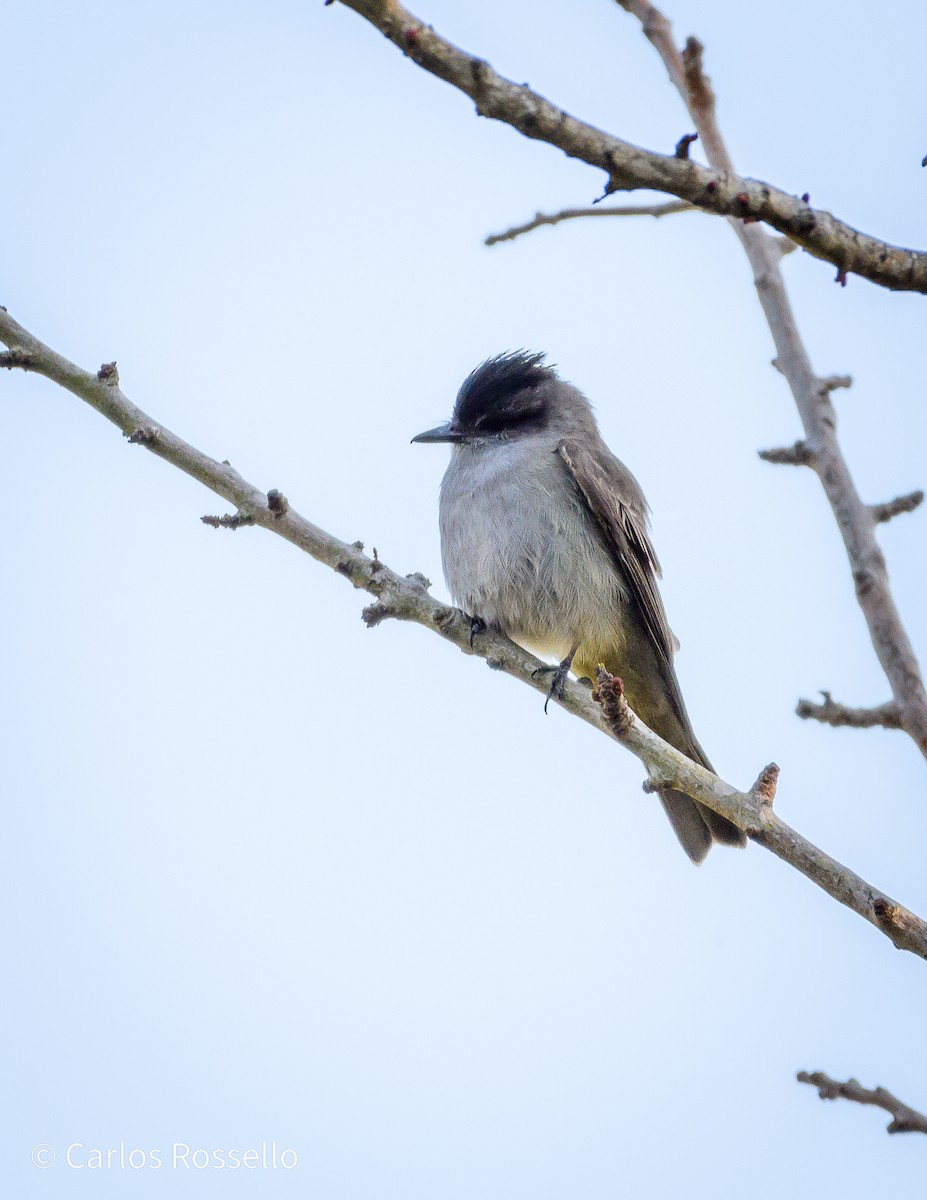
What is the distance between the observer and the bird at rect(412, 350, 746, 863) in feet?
21.3

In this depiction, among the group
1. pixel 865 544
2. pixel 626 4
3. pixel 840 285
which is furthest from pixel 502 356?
pixel 840 285

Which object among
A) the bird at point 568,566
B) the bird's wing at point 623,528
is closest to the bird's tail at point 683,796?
the bird at point 568,566

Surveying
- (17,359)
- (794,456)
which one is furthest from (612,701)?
(17,359)

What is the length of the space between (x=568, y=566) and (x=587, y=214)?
1.92 metres

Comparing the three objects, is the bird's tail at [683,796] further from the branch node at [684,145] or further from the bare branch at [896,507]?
the branch node at [684,145]

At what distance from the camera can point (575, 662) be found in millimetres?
6809

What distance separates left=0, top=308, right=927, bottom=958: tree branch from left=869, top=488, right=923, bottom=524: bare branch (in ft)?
4.18

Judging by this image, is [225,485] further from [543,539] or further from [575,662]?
[575,662]

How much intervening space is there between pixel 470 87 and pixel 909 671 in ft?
8.07

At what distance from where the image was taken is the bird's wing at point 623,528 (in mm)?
6770

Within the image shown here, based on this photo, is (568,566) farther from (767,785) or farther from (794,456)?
(767,785)

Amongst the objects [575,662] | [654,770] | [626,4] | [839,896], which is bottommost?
[839,896]

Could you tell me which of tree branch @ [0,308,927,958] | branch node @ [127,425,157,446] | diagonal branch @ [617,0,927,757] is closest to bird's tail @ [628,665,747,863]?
tree branch @ [0,308,927,958]

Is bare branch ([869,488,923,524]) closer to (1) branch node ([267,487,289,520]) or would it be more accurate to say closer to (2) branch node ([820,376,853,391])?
(2) branch node ([820,376,853,391])
